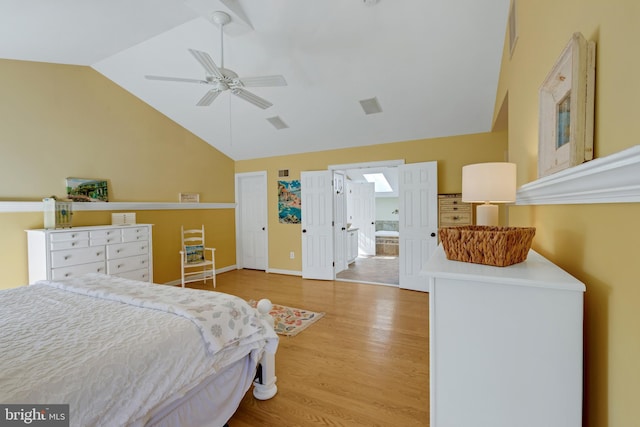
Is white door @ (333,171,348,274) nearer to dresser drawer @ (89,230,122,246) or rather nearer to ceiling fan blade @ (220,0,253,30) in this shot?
→ ceiling fan blade @ (220,0,253,30)

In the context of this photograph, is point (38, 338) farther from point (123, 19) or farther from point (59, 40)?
point (59, 40)

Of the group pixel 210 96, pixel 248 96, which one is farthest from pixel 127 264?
pixel 248 96

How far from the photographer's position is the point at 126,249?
3.81 metres

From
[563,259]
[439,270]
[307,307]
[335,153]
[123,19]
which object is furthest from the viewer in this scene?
[335,153]

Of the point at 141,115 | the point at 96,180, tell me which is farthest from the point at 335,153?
the point at 96,180

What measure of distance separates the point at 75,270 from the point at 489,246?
4142 mm

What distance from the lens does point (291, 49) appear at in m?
3.06

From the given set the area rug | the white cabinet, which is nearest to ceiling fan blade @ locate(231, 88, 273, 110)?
the area rug

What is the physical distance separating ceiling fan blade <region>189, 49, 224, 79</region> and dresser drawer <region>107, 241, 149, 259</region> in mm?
2660

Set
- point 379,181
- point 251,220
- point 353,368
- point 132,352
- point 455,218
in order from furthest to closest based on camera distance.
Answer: point 379,181
point 251,220
point 455,218
point 353,368
point 132,352

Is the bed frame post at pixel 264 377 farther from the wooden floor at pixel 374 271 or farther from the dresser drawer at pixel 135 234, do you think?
the wooden floor at pixel 374 271

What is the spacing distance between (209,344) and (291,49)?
2.88 m

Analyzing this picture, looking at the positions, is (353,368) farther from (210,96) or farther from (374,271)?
(374,271)

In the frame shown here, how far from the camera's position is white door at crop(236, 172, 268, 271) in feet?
19.8
